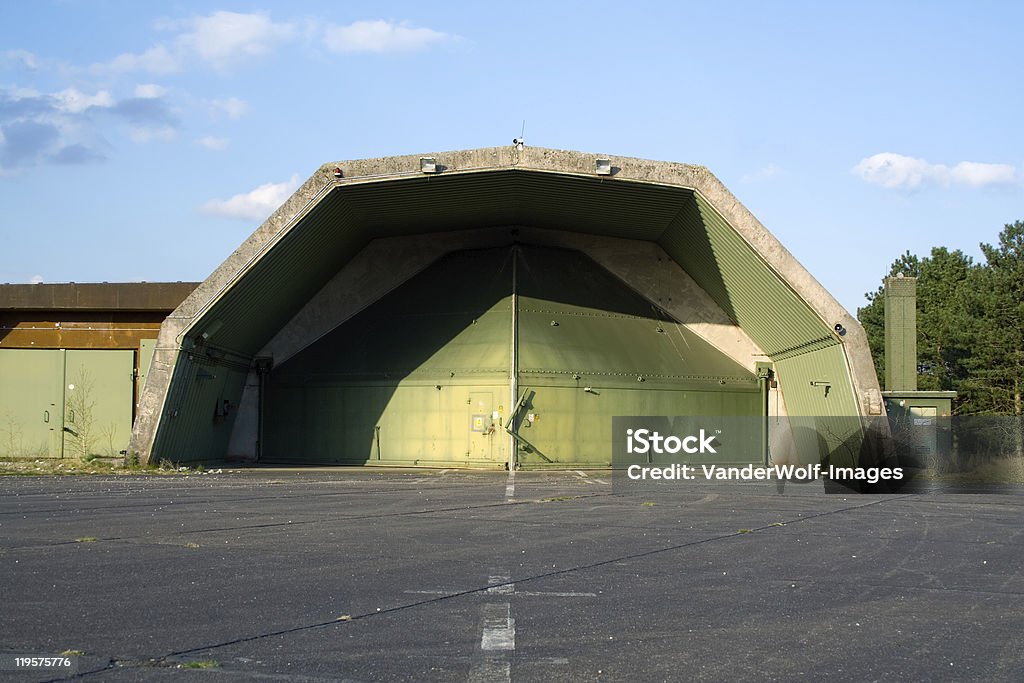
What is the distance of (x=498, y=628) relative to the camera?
750 centimetres

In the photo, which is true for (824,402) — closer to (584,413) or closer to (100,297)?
(584,413)

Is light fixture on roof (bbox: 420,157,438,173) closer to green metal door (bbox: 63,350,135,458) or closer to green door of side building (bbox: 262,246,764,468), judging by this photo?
green door of side building (bbox: 262,246,764,468)

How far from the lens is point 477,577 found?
383 inches

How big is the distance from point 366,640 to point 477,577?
278cm

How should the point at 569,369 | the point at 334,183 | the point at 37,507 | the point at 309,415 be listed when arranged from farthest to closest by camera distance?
1. the point at 309,415
2. the point at 569,369
3. the point at 334,183
4. the point at 37,507

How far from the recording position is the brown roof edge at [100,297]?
106 ft

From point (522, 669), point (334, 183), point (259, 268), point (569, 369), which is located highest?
point (334, 183)

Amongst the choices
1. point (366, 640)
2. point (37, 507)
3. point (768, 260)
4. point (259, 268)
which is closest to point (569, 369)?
point (768, 260)

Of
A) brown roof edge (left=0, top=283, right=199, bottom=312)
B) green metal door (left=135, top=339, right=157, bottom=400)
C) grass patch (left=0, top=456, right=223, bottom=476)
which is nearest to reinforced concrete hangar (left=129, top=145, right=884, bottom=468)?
grass patch (left=0, top=456, right=223, bottom=476)

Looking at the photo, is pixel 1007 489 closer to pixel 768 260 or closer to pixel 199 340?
pixel 768 260

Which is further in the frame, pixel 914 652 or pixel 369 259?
pixel 369 259

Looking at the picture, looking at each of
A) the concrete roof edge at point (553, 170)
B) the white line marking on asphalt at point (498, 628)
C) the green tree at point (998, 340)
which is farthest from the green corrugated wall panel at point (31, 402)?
the green tree at point (998, 340)

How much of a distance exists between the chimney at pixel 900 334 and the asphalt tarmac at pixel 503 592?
12.7 metres

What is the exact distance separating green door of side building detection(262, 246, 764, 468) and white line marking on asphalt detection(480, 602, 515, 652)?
21.1 m
